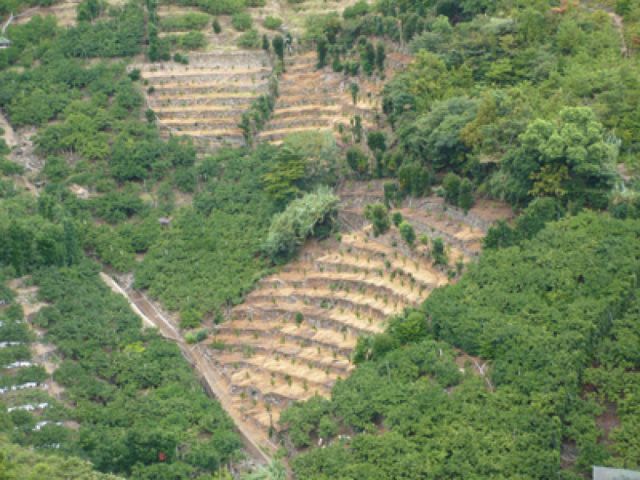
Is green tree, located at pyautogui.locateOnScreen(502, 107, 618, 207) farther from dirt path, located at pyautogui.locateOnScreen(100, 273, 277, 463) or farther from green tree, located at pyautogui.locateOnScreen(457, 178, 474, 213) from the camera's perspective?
dirt path, located at pyautogui.locateOnScreen(100, 273, 277, 463)

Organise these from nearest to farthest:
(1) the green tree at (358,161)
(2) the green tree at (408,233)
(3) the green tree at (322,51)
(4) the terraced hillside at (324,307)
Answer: (4) the terraced hillside at (324,307), (2) the green tree at (408,233), (1) the green tree at (358,161), (3) the green tree at (322,51)

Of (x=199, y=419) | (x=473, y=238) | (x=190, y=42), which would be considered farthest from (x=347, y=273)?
(x=190, y=42)

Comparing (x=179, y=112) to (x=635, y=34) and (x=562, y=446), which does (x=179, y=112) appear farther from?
(x=562, y=446)

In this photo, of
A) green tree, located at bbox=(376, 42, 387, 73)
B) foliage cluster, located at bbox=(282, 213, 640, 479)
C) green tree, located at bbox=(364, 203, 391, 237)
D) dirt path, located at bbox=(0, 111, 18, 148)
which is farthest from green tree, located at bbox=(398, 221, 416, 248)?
dirt path, located at bbox=(0, 111, 18, 148)

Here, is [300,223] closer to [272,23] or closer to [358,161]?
[358,161]

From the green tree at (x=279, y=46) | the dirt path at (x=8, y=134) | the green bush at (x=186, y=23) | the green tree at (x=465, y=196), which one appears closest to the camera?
the green tree at (x=465, y=196)

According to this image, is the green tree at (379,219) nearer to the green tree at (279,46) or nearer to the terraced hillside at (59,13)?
the green tree at (279,46)

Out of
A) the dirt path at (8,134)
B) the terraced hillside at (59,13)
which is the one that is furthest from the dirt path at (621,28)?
the dirt path at (8,134)
